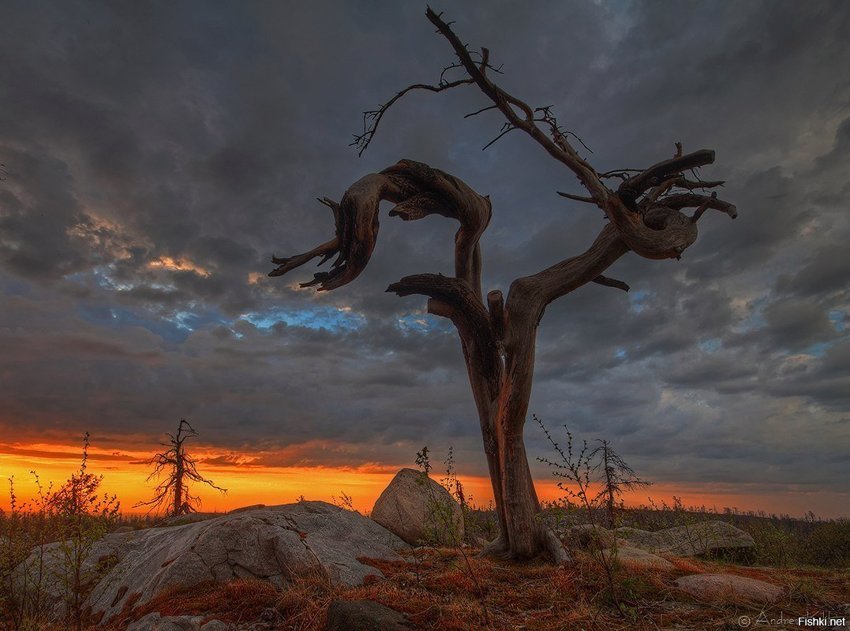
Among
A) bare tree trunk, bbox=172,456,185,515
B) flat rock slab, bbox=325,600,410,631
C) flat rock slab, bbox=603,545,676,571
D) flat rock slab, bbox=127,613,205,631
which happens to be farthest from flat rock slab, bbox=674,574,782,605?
bare tree trunk, bbox=172,456,185,515

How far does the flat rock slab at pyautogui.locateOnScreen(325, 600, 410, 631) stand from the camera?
5.20 m

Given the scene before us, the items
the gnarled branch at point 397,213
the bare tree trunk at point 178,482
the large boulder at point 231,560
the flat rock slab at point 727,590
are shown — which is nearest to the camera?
the flat rock slab at point 727,590

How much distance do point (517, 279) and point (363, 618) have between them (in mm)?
7254

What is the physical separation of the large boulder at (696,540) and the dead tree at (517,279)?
6.61 meters

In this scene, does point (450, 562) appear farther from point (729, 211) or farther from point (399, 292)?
point (729, 211)

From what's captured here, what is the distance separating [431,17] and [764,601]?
1106cm

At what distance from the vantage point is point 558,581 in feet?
25.7

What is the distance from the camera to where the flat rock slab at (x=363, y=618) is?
5.20 m

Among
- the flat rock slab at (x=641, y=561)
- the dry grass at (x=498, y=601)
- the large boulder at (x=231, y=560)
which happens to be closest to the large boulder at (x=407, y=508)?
the flat rock slab at (x=641, y=561)

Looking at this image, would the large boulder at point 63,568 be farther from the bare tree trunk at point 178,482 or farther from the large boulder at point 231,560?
the bare tree trunk at point 178,482

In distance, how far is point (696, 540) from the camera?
1578 centimetres

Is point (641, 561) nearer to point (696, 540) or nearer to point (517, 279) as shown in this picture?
point (517, 279)

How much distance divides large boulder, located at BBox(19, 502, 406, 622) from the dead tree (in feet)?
9.89

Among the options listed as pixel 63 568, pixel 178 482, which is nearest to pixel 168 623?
pixel 63 568
